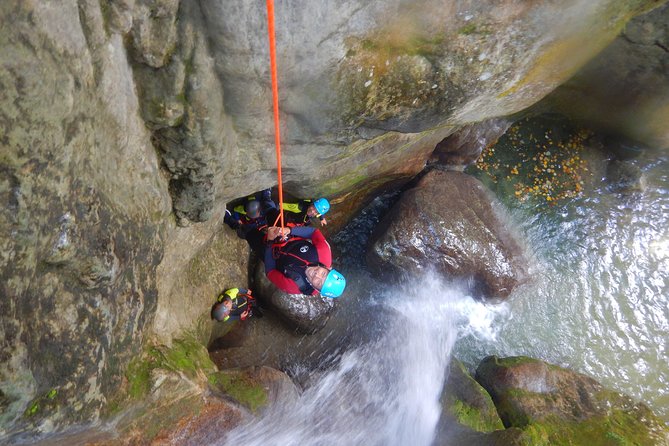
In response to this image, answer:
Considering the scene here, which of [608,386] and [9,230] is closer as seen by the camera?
[9,230]

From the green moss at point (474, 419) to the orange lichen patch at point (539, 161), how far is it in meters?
4.89

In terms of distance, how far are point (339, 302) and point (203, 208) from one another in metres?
4.23

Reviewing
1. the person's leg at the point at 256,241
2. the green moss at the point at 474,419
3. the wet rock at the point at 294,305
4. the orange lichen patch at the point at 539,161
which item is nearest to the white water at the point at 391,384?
the green moss at the point at 474,419

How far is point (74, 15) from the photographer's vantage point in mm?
2615

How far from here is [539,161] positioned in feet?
32.5

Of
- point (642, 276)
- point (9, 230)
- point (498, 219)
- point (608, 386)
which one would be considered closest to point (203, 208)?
point (9, 230)

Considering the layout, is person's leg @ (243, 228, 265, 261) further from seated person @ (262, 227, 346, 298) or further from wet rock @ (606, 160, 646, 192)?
wet rock @ (606, 160, 646, 192)

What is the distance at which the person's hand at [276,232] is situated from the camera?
262 inches

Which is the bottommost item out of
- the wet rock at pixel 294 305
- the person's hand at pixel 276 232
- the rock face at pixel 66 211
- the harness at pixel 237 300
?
the wet rock at pixel 294 305

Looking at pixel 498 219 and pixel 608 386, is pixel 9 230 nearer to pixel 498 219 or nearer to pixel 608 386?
pixel 498 219

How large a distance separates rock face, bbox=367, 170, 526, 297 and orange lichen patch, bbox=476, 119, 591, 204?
1.60 metres

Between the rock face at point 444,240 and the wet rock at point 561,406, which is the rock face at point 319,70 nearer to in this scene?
the rock face at point 444,240

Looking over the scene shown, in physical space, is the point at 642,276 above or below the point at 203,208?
below

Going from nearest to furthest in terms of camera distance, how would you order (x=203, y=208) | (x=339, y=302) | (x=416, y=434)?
(x=203, y=208) → (x=416, y=434) → (x=339, y=302)
